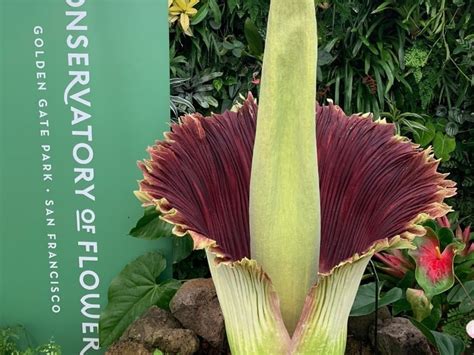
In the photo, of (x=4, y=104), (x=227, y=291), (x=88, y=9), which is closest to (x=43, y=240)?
(x=4, y=104)

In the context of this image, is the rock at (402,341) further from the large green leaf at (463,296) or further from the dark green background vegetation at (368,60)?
the dark green background vegetation at (368,60)

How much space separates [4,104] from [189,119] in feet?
2.81

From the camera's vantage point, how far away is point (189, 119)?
1421mm

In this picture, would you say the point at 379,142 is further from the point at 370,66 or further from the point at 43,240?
the point at 43,240

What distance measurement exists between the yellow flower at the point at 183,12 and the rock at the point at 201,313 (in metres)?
0.92

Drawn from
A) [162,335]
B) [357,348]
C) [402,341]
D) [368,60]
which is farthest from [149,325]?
[368,60]

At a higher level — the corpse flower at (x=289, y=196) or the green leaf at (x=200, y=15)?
the green leaf at (x=200, y=15)

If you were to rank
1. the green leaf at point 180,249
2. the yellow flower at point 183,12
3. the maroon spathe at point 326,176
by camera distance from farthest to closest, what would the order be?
the yellow flower at point 183,12 < the green leaf at point 180,249 < the maroon spathe at point 326,176

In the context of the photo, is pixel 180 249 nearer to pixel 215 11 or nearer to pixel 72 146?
pixel 72 146

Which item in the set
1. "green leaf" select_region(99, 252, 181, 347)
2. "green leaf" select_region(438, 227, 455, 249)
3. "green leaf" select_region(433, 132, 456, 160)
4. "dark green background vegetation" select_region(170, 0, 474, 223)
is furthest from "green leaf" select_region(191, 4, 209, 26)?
"green leaf" select_region(438, 227, 455, 249)

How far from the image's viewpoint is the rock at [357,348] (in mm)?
1730

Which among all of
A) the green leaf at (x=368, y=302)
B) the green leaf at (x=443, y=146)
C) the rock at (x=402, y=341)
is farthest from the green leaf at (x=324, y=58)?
the rock at (x=402, y=341)

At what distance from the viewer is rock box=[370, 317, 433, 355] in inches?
64.6

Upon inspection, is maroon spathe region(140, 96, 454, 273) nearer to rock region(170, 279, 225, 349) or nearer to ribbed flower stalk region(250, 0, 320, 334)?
ribbed flower stalk region(250, 0, 320, 334)
